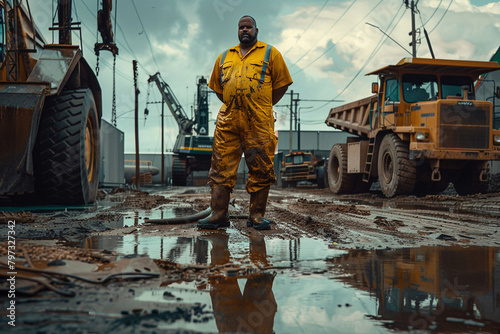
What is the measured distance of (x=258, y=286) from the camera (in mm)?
2365

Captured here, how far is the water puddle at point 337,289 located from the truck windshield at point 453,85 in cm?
1005

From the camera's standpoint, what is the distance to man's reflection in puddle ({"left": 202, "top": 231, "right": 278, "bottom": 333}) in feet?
5.96

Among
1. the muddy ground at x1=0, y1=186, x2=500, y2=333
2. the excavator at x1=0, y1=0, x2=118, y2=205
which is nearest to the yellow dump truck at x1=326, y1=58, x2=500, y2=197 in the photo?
the muddy ground at x1=0, y1=186, x2=500, y2=333

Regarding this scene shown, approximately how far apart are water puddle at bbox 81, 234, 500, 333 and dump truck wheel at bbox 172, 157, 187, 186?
27.7m

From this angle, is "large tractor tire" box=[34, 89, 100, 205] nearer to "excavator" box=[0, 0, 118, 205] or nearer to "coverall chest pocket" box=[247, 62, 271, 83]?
"excavator" box=[0, 0, 118, 205]

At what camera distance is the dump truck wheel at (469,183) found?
1278cm

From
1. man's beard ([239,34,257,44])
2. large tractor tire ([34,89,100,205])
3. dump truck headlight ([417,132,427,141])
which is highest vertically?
man's beard ([239,34,257,44])

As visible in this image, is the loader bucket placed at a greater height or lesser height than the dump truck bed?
lesser

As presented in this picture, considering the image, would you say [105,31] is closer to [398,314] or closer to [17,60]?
[17,60]

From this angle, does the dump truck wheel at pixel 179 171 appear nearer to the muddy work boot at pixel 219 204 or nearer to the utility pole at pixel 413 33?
the utility pole at pixel 413 33

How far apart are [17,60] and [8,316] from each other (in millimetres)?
5420

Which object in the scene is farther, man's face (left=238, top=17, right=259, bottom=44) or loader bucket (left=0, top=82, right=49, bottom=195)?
loader bucket (left=0, top=82, right=49, bottom=195)

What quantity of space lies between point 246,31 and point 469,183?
10185 millimetres

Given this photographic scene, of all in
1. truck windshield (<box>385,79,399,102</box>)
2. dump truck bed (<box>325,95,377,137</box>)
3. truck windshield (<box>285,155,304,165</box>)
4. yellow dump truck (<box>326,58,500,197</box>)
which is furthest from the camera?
truck windshield (<box>285,155,304,165</box>)
